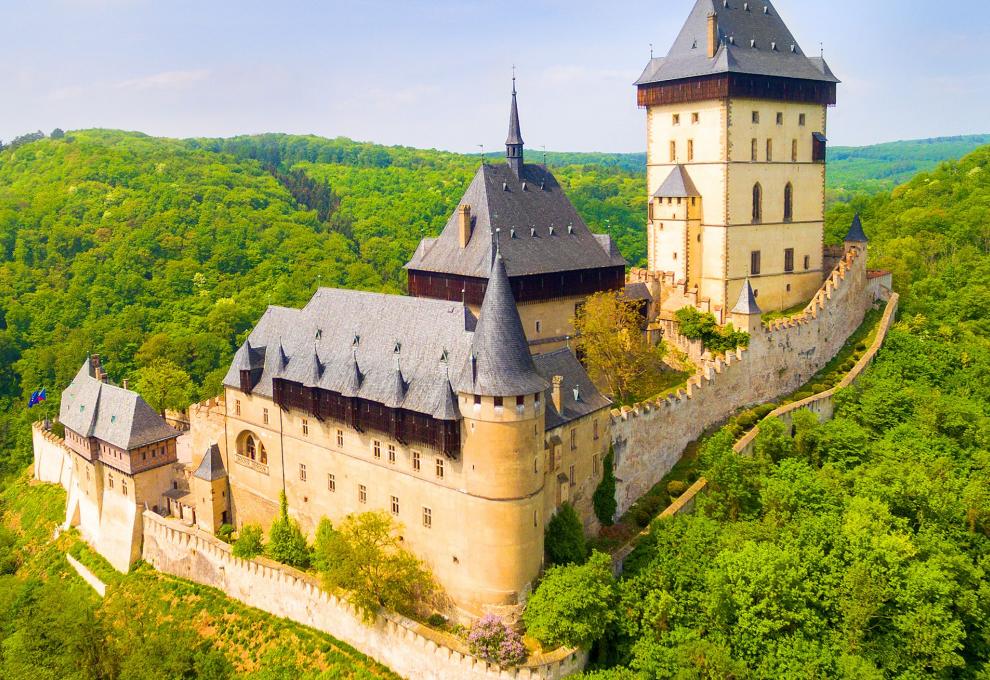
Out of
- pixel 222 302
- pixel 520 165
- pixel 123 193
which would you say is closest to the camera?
pixel 520 165

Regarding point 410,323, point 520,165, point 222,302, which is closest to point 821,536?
point 410,323

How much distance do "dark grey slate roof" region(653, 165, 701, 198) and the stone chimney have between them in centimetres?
1337

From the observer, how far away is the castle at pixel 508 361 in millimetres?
31250

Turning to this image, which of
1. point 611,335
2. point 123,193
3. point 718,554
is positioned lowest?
point 718,554

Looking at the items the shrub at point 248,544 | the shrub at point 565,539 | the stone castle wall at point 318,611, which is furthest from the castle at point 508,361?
the stone castle wall at point 318,611

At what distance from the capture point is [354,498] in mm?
36469

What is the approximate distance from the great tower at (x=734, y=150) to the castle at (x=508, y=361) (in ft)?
0.39

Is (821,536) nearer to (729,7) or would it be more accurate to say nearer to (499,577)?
(499,577)

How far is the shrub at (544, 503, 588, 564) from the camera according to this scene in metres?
32.8

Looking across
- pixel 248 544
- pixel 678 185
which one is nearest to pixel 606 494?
pixel 248 544

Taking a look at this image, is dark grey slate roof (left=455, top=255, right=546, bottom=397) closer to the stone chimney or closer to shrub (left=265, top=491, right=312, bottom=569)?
the stone chimney

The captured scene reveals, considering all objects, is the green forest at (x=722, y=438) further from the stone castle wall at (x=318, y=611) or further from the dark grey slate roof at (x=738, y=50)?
the dark grey slate roof at (x=738, y=50)

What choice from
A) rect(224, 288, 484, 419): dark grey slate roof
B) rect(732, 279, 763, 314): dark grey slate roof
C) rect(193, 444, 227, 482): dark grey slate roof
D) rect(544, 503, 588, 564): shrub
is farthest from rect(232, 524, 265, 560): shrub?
rect(732, 279, 763, 314): dark grey slate roof

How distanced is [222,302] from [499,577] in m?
62.6
